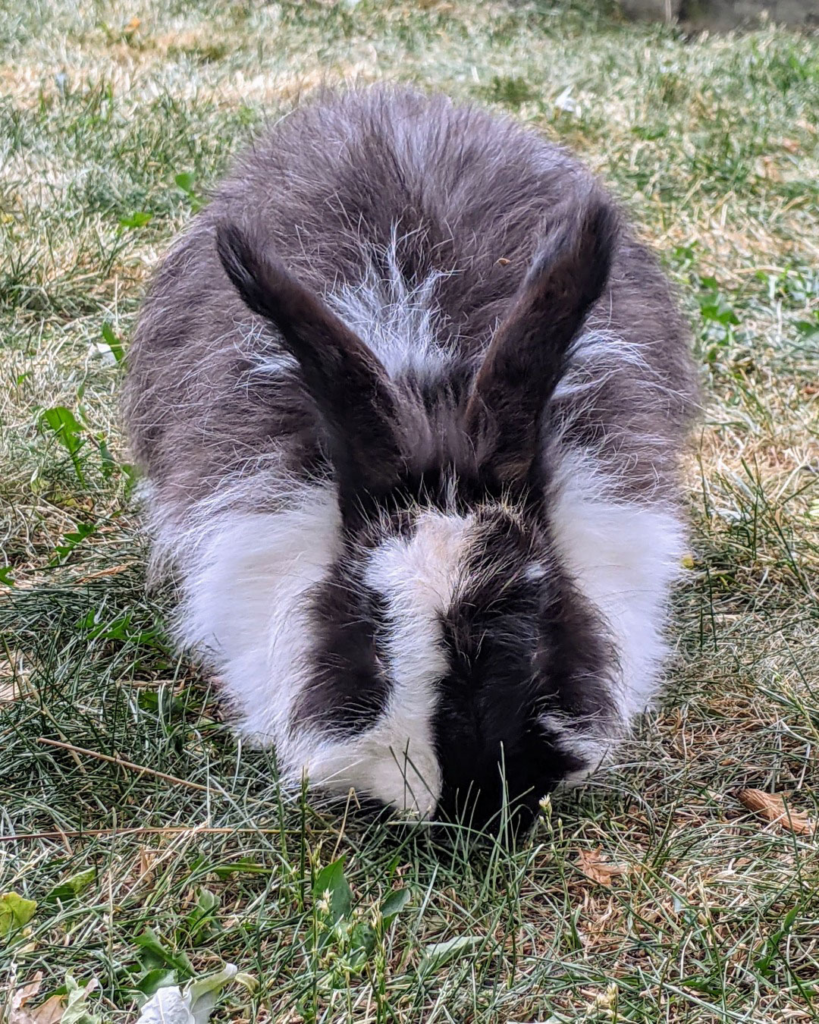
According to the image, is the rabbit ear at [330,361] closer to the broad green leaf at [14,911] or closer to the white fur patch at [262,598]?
the white fur patch at [262,598]

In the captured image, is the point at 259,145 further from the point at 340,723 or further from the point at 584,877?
the point at 584,877

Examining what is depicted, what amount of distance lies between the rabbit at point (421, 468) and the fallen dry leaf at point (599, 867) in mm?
162

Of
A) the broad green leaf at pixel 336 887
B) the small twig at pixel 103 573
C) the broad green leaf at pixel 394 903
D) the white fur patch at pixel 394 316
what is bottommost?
the small twig at pixel 103 573

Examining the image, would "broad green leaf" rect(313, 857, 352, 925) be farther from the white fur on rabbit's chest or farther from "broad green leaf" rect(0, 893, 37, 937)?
"broad green leaf" rect(0, 893, 37, 937)

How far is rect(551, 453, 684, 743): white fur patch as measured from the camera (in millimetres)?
2434

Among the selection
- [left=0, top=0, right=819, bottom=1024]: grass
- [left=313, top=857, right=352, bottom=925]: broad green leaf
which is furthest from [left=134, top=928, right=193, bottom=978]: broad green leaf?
[left=313, top=857, right=352, bottom=925]: broad green leaf

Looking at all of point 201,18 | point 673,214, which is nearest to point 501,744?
point 673,214

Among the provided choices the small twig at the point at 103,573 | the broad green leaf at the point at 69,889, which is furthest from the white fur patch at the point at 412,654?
the small twig at the point at 103,573

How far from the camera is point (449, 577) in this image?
2.13 m

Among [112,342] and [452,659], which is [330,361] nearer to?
[452,659]

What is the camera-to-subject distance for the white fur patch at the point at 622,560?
7.98ft

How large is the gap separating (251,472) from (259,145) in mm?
1360

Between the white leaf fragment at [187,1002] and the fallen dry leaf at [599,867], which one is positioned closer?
the white leaf fragment at [187,1002]

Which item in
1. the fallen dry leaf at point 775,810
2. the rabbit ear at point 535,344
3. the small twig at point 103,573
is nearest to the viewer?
the rabbit ear at point 535,344
